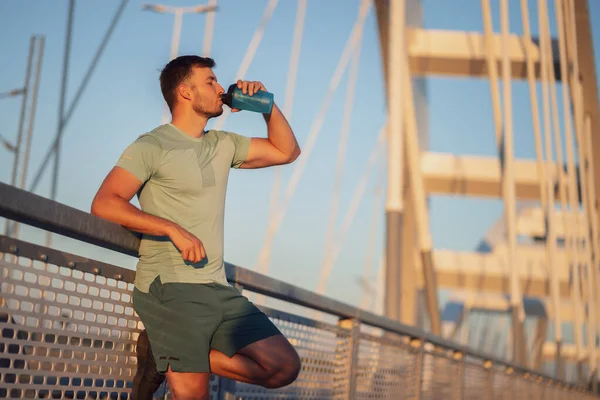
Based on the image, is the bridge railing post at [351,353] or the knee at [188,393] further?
the bridge railing post at [351,353]

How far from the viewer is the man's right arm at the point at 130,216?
3258mm

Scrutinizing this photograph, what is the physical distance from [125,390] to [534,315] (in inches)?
1398

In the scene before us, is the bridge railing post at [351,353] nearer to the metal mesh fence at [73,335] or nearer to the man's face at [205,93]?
the metal mesh fence at [73,335]

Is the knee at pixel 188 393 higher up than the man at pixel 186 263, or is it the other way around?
the man at pixel 186 263

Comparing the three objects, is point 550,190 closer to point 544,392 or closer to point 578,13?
point 578,13

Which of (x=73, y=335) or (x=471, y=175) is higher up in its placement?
(x=471, y=175)

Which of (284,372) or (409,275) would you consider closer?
(284,372)

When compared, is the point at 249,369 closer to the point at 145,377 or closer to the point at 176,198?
the point at 145,377

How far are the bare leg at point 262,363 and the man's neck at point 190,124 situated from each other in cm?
78

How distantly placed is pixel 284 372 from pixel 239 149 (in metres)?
0.87

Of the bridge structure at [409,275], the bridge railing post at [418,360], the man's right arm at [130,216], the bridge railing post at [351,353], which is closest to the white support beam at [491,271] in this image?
the bridge structure at [409,275]

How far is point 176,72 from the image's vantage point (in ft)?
12.3

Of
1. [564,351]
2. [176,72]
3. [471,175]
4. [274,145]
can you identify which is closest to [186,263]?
[176,72]

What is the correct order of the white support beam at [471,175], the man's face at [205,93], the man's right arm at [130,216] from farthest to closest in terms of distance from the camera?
the white support beam at [471,175]
the man's face at [205,93]
the man's right arm at [130,216]
